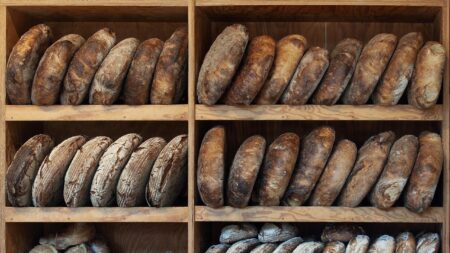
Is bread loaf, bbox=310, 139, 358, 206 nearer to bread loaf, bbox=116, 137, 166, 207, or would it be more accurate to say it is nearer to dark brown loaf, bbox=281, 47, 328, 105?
dark brown loaf, bbox=281, 47, 328, 105

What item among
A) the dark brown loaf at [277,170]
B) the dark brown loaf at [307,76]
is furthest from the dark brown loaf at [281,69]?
the dark brown loaf at [277,170]

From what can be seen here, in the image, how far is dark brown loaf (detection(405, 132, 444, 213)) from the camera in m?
1.93

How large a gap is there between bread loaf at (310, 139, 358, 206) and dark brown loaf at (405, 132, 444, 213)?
8.1 inches

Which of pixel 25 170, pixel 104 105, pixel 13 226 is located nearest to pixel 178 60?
pixel 104 105

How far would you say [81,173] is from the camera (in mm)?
2000

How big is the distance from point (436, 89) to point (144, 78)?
97 centimetres

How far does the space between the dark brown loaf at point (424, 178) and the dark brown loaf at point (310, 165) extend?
11.4 inches

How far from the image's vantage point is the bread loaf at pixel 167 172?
2010 mm

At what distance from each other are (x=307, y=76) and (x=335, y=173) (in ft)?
1.09

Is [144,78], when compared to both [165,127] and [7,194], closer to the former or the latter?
[165,127]

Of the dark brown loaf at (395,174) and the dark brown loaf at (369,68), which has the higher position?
the dark brown loaf at (369,68)

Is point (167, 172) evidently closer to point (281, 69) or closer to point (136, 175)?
point (136, 175)

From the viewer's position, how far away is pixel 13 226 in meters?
2.13

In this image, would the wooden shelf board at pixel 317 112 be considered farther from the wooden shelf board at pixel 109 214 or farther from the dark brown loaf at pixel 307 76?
the wooden shelf board at pixel 109 214
